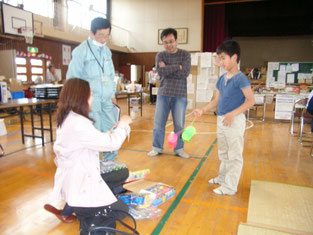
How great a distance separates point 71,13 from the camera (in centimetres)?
1059

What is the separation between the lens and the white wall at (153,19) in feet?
41.1

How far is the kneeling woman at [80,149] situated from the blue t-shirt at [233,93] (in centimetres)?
105

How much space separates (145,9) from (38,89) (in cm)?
1061

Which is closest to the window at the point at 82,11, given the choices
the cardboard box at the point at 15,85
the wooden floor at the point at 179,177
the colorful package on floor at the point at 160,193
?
the cardboard box at the point at 15,85

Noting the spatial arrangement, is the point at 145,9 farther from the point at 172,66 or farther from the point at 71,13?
the point at 172,66

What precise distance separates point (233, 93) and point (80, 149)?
50.1 inches

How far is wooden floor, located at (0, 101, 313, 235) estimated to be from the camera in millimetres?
1715

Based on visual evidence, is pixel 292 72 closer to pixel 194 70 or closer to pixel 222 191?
pixel 194 70

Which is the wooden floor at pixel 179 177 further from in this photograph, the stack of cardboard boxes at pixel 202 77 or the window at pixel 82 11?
the window at pixel 82 11

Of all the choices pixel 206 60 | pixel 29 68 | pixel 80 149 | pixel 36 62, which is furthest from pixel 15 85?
pixel 80 149

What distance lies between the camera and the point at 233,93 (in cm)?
203

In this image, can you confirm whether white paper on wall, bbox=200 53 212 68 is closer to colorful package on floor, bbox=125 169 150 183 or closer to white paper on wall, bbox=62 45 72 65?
colorful package on floor, bbox=125 169 150 183

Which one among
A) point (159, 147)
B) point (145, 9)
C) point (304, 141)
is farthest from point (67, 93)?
point (145, 9)

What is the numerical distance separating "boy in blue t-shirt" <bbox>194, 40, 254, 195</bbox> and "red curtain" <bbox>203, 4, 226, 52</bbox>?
10686 millimetres
